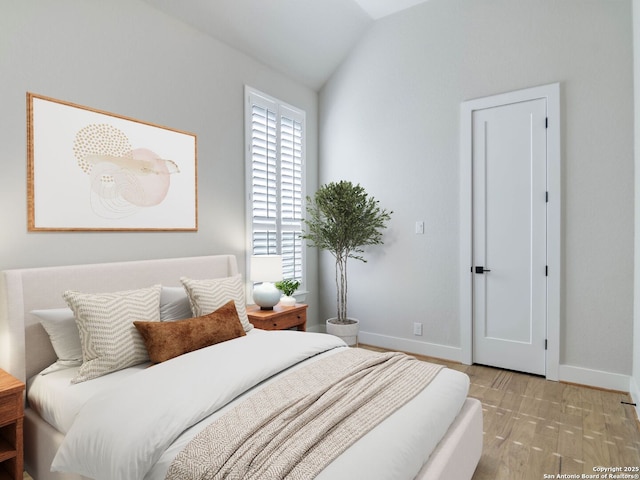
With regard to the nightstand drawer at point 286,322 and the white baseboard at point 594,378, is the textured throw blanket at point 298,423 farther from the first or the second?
the white baseboard at point 594,378

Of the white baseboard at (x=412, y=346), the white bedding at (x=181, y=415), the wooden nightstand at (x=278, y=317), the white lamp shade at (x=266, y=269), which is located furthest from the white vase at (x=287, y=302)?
the white bedding at (x=181, y=415)

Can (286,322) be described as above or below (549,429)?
above

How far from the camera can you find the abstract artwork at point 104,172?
2.31 metres

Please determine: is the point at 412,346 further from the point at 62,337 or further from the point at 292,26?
the point at 292,26

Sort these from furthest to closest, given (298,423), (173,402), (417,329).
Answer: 1. (417,329)
2. (173,402)
3. (298,423)

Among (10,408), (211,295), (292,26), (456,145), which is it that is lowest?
(10,408)

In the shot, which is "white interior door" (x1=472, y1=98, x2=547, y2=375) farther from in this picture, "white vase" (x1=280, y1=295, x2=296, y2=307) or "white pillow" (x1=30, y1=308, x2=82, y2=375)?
"white pillow" (x1=30, y1=308, x2=82, y2=375)

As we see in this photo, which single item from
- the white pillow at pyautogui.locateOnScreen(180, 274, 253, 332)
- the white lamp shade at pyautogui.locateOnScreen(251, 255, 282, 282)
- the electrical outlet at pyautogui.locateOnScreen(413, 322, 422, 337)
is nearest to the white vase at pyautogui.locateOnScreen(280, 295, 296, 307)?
the white lamp shade at pyautogui.locateOnScreen(251, 255, 282, 282)

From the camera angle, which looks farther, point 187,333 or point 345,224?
point 345,224

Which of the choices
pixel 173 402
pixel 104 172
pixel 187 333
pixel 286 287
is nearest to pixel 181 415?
pixel 173 402

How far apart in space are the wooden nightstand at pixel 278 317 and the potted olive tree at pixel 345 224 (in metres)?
0.41

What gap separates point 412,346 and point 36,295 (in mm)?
3179

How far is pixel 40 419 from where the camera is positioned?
1.94m

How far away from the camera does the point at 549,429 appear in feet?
7.97
